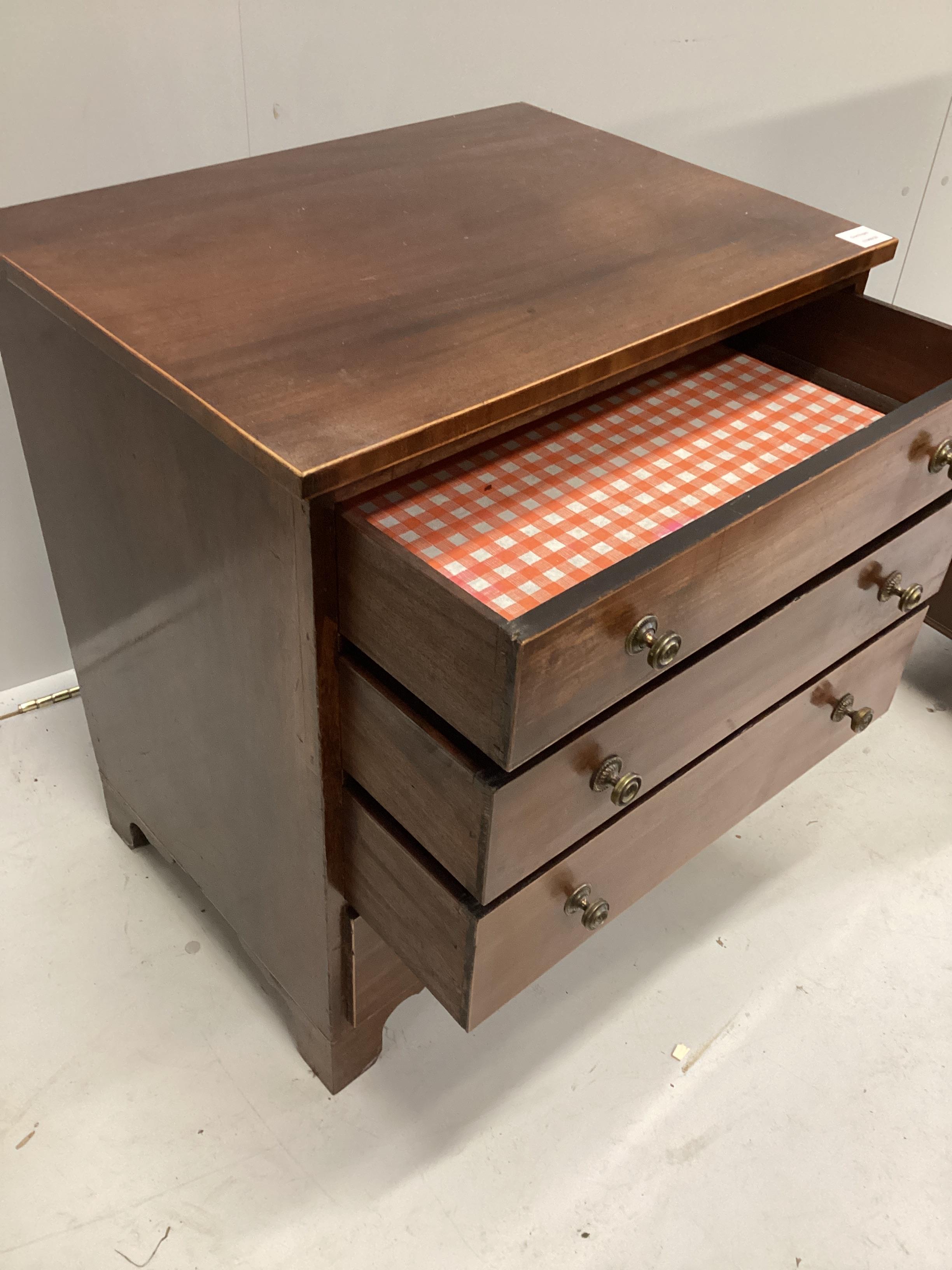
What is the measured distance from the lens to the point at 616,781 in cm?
79

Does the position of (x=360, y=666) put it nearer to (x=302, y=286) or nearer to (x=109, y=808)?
(x=302, y=286)

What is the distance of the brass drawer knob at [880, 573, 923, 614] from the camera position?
96 centimetres

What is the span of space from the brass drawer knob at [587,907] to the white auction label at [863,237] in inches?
23.6

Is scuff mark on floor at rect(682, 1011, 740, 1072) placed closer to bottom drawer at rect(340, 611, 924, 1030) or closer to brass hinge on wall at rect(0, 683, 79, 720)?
bottom drawer at rect(340, 611, 924, 1030)

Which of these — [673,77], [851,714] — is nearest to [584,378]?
[851,714]

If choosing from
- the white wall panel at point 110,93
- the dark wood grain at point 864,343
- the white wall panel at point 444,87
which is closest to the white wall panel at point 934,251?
the white wall panel at point 444,87

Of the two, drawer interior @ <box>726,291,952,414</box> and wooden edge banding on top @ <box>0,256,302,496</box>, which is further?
A: drawer interior @ <box>726,291,952,414</box>

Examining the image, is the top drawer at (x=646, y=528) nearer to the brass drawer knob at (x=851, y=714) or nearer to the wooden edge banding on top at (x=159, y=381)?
the wooden edge banding on top at (x=159, y=381)

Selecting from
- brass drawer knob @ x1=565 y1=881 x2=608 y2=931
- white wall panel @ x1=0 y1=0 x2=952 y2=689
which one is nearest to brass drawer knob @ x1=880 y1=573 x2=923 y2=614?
brass drawer knob @ x1=565 y1=881 x2=608 y2=931

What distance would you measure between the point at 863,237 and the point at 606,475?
1.17ft

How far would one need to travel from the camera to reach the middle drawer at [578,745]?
0.71 meters

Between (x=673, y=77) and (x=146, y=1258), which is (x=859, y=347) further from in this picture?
(x=146, y=1258)

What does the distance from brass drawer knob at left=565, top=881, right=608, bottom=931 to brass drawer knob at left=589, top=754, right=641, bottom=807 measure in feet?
0.28

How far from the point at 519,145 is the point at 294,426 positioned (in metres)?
0.59
